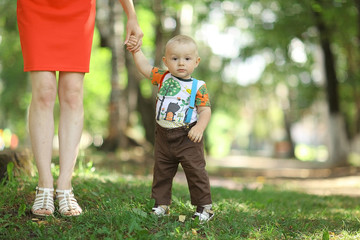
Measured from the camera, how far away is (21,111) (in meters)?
33.4

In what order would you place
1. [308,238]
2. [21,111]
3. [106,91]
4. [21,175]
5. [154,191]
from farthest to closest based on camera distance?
[21,111], [106,91], [21,175], [154,191], [308,238]

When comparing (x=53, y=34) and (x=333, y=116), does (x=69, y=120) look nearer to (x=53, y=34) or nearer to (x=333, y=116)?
(x=53, y=34)

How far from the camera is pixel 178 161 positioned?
3355mm

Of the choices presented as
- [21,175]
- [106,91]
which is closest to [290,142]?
[106,91]

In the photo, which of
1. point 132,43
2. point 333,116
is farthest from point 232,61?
point 132,43

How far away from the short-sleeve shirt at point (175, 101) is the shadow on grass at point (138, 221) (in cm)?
74

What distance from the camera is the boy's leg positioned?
3334 millimetres

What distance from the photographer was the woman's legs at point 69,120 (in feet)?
11.0

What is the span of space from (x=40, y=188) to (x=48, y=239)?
60 centimetres

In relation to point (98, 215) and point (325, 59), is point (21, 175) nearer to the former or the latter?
point (98, 215)

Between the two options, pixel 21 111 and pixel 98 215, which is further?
pixel 21 111

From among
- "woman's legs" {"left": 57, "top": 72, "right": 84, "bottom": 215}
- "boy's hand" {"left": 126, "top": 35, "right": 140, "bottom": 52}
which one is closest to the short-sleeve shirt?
"boy's hand" {"left": 126, "top": 35, "right": 140, "bottom": 52}

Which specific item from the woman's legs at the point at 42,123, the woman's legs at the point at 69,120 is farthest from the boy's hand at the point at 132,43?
the woman's legs at the point at 42,123

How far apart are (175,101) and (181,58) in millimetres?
334
